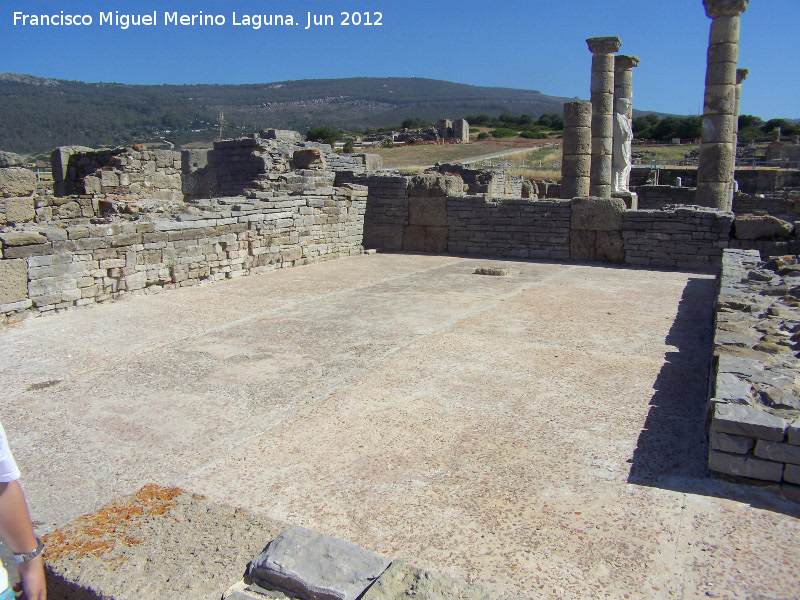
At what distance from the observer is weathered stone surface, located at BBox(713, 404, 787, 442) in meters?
3.35

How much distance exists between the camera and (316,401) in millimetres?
4785

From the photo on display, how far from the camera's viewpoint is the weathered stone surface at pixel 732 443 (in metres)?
3.45

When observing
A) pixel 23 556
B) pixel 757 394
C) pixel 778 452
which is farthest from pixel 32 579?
pixel 757 394

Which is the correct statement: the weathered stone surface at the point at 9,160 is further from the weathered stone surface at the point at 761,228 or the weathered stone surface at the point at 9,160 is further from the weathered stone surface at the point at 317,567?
the weathered stone surface at the point at 761,228

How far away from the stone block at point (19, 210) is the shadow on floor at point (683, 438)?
1053cm

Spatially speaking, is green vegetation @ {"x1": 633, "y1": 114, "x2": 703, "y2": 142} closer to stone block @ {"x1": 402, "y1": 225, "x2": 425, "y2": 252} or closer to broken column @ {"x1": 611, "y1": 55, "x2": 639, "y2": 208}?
broken column @ {"x1": 611, "y1": 55, "x2": 639, "y2": 208}

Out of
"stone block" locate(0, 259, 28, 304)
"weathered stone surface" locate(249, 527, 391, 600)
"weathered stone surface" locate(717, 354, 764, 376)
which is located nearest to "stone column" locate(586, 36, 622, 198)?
"weathered stone surface" locate(717, 354, 764, 376)

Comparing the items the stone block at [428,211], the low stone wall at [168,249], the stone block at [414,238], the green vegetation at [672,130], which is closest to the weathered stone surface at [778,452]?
the low stone wall at [168,249]

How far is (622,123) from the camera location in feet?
59.1

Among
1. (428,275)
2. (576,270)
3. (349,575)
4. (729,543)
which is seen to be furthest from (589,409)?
(576,270)

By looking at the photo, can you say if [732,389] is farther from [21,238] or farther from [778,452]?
[21,238]

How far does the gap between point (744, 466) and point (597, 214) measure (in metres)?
9.28

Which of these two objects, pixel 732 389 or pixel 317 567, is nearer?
pixel 317 567

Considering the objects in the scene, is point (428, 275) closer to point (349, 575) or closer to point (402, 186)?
point (402, 186)
